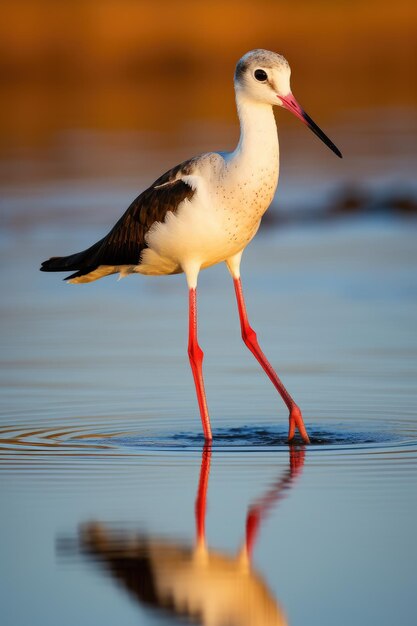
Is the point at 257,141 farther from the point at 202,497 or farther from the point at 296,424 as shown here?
the point at 202,497

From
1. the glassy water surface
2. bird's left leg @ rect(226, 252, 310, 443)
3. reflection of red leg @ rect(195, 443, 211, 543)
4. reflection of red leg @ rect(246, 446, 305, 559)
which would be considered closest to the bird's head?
bird's left leg @ rect(226, 252, 310, 443)

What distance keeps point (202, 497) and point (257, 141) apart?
101 inches

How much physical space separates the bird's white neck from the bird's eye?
139 mm

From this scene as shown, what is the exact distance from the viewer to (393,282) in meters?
15.4

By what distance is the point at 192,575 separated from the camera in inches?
278

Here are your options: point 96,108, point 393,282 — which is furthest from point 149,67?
point 393,282

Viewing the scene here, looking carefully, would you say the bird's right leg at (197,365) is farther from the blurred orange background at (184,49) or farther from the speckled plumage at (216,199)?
the blurred orange background at (184,49)

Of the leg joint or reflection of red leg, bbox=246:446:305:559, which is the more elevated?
the leg joint

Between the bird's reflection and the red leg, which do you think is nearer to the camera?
the bird's reflection

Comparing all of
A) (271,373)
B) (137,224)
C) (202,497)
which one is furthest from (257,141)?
(202,497)

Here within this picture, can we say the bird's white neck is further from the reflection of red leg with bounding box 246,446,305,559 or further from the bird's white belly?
the reflection of red leg with bounding box 246,446,305,559

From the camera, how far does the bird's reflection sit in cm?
668

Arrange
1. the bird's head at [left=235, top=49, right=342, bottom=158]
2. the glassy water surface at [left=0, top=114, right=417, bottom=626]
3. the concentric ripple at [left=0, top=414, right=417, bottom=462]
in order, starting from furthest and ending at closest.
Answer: the bird's head at [left=235, top=49, right=342, bottom=158] < the concentric ripple at [left=0, top=414, right=417, bottom=462] < the glassy water surface at [left=0, top=114, right=417, bottom=626]

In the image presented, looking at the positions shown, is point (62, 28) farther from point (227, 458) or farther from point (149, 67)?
point (227, 458)
